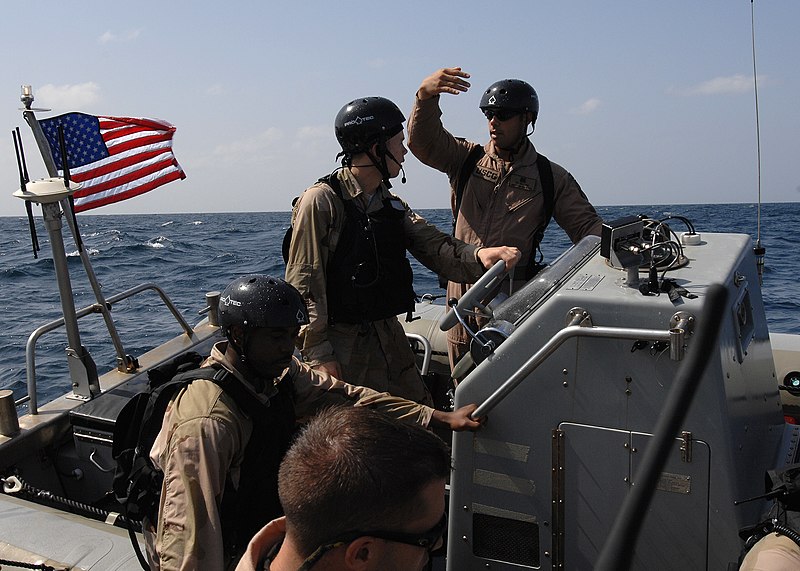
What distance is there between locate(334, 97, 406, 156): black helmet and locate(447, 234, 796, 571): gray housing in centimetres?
119

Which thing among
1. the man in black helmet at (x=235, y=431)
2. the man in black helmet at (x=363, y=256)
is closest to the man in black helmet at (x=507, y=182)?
the man in black helmet at (x=363, y=256)

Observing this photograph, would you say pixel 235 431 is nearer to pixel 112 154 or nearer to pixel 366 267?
pixel 366 267

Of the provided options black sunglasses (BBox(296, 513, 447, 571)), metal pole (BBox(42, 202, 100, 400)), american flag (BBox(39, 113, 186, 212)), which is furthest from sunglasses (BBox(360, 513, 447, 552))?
american flag (BBox(39, 113, 186, 212))

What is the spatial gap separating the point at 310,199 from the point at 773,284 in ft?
35.1

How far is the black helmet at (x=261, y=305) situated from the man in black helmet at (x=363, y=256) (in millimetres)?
523

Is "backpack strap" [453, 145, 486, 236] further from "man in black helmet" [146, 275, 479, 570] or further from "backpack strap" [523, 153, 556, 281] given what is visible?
"man in black helmet" [146, 275, 479, 570]

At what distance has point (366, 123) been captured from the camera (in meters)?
3.61

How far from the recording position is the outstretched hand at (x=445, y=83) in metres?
3.73

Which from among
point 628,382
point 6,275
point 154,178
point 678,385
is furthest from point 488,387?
point 6,275

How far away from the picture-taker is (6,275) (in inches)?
719

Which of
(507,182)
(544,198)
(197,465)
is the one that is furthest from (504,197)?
(197,465)

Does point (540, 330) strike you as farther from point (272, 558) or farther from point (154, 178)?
point (154, 178)

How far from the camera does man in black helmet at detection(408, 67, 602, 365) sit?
4.24 meters

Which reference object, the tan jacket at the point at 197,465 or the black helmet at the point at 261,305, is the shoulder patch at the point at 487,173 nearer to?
the black helmet at the point at 261,305
